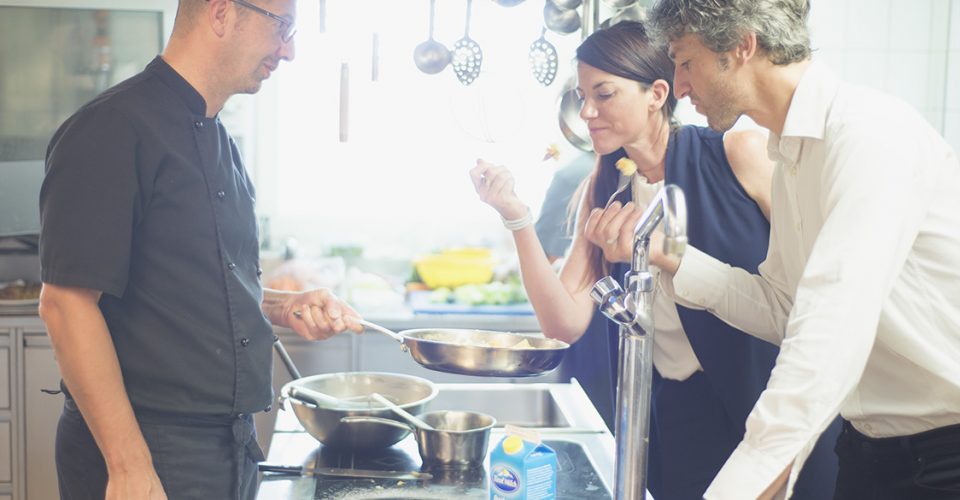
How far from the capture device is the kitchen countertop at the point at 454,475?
1433mm

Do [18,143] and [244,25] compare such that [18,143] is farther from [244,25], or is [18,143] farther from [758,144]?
[758,144]

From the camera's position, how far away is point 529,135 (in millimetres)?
3955

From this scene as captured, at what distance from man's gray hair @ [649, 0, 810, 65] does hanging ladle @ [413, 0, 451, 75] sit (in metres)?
1.80

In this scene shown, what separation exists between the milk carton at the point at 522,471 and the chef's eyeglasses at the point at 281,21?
0.89m

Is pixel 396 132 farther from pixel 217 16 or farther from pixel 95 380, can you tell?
pixel 95 380

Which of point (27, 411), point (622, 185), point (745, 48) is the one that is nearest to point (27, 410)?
point (27, 411)

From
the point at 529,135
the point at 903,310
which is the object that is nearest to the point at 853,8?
the point at 529,135

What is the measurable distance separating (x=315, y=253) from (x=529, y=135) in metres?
1.06

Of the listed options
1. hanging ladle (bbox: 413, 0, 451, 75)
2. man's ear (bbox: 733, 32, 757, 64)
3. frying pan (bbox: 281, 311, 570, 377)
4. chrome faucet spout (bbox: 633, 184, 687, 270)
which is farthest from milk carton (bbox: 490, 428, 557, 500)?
hanging ladle (bbox: 413, 0, 451, 75)

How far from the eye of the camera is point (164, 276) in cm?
156

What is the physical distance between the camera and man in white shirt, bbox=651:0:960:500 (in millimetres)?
1085

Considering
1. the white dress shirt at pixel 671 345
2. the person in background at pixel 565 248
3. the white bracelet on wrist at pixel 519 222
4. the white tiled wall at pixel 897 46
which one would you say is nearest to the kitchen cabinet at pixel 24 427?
the person in background at pixel 565 248

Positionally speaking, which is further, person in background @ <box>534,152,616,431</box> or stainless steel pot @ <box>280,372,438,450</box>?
person in background @ <box>534,152,616,431</box>

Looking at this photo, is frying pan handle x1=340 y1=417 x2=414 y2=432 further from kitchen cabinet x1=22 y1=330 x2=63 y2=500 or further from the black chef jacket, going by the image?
kitchen cabinet x1=22 y1=330 x2=63 y2=500
